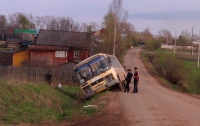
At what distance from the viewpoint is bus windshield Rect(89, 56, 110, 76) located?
22.8 meters

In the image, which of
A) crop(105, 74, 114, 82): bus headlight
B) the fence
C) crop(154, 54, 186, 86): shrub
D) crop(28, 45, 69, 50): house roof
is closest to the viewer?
crop(105, 74, 114, 82): bus headlight

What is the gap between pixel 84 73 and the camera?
2320cm

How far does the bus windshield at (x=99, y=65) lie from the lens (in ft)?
74.7

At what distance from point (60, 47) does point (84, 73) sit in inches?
1188

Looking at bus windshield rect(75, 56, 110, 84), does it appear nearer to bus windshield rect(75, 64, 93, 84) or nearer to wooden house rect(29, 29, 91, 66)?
bus windshield rect(75, 64, 93, 84)

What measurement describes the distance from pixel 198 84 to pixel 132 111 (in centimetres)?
2302

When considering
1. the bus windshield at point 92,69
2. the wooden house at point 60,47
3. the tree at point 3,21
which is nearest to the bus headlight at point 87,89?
the bus windshield at point 92,69

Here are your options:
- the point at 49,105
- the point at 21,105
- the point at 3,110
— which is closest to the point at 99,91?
the point at 49,105

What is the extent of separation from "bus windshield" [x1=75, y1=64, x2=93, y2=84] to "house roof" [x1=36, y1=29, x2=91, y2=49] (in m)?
29.1

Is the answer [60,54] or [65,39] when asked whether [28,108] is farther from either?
[65,39]

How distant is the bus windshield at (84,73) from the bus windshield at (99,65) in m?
0.33

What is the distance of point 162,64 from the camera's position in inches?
1748

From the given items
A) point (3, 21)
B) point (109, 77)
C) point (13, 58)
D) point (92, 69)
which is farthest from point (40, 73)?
point (3, 21)

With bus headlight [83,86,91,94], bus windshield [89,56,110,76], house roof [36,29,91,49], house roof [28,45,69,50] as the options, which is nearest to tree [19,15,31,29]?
house roof [36,29,91,49]
